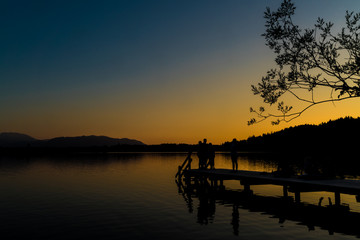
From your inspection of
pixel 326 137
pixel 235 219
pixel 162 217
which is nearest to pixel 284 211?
pixel 235 219

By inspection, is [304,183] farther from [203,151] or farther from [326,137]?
[326,137]

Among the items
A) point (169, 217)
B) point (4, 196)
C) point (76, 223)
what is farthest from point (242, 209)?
point (4, 196)

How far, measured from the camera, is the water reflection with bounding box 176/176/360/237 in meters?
17.4

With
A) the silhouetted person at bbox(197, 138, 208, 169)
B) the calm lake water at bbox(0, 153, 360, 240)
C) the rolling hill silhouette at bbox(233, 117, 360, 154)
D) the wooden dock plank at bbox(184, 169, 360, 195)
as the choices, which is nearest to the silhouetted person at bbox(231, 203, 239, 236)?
the calm lake water at bbox(0, 153, 360, 240)

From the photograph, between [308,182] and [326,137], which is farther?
[326,137]

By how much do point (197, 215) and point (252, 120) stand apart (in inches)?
275

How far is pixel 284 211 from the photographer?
850 inches

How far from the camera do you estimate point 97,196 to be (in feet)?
97.5

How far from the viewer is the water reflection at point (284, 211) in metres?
17.4

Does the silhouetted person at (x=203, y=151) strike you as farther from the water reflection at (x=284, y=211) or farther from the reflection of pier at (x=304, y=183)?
the water reflection at (x=284, y=211)

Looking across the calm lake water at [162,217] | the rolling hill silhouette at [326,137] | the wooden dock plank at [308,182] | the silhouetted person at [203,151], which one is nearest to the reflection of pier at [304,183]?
the wooden dock plank at [308,182]

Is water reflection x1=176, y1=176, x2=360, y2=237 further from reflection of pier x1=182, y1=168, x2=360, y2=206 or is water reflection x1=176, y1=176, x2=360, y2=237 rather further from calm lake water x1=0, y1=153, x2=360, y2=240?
reflection of pier x1=182, y1=168, x2=360, y2=206

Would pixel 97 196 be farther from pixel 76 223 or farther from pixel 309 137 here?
pixel 309 137

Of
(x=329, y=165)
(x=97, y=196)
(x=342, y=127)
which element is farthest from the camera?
(x=342, y=127)
